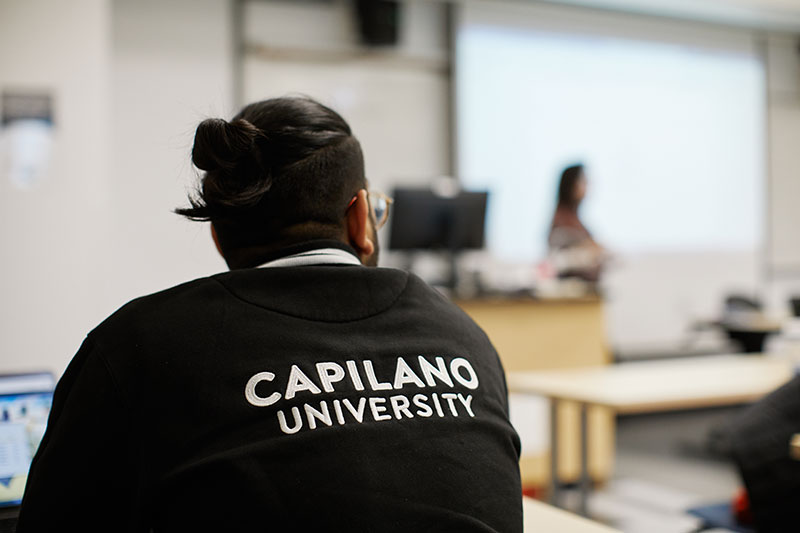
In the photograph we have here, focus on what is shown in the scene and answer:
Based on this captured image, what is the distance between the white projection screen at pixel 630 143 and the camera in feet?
19.2

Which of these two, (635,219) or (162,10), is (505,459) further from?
(635,219)

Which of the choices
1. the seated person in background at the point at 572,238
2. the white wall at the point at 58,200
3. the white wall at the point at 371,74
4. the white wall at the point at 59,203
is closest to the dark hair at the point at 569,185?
the seated person in background at the point at 572,238

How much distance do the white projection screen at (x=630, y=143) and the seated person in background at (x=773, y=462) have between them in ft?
13.0

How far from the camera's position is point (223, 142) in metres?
1.01

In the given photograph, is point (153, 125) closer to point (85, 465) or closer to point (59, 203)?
point (59, 203)

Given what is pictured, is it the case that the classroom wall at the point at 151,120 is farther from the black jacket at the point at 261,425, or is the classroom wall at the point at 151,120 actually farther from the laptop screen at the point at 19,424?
the black jacket at the point at 261,425

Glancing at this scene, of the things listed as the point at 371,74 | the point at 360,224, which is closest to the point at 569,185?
the point at 371,74

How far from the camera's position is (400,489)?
0.90 metres

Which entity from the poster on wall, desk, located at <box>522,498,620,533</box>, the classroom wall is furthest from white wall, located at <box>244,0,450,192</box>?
desk, located at <box>522,498,620,533</box>

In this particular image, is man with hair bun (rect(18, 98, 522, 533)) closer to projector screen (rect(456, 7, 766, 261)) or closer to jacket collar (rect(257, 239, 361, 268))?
jacket collar (rect(257, 239, 361, 268))

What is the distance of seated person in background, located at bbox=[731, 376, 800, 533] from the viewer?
5.73 feet

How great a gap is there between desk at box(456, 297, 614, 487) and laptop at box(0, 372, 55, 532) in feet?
8.54

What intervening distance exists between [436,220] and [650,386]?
5.12 feet

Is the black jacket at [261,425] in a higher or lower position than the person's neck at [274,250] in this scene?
lower
